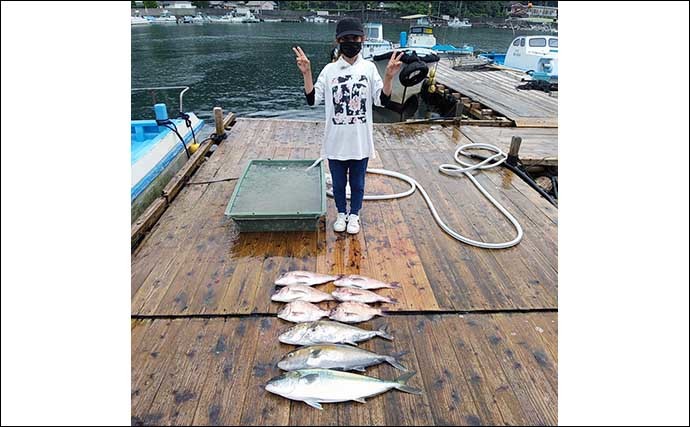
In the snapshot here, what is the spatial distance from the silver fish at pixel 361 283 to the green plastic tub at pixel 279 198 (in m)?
0.71

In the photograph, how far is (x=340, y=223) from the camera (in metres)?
3.65

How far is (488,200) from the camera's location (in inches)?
174

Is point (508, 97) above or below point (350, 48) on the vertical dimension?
above

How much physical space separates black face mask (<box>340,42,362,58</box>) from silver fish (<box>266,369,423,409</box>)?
2.20m

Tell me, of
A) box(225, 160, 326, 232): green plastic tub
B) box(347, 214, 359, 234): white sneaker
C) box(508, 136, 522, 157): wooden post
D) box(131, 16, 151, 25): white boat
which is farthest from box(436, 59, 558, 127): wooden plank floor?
box(131, 16, 151, 25): white boat

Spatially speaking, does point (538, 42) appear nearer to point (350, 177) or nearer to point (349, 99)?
point (350, 177)

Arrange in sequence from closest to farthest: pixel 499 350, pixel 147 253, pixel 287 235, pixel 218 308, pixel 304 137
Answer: pixel 499 350 < pixel 218 308 < pixel 147 253 < pixel 287 235 < pixel 304 137

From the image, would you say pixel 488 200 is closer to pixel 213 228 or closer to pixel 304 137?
pixel 213 228

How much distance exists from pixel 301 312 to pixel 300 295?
181 mm

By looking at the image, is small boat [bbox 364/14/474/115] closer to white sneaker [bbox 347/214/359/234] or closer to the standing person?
the standing person

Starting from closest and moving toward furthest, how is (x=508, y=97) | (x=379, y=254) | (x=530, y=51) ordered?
(x=379, y=254), (x=508, y=97), (x=530, y=51)

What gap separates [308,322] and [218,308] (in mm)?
641

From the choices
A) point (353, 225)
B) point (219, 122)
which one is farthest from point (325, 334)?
point (219, 122)

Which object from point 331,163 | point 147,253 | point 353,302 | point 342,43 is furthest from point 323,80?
point 147,253
